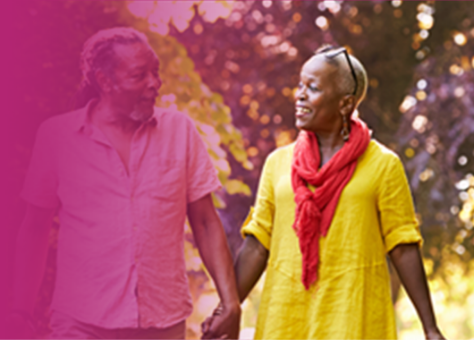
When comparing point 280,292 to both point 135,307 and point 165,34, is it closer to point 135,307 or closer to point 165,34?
point 135,307

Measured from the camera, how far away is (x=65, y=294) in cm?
244

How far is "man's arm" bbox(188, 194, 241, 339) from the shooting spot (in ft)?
8.95

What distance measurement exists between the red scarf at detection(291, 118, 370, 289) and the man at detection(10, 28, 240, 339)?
0.51 metres

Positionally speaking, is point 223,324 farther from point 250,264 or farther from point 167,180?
point 167,180

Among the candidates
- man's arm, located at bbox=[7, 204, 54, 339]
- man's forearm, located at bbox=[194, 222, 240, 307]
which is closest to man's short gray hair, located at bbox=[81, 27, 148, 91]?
man's arm, located at bbox=[7, 204, 54, 339]

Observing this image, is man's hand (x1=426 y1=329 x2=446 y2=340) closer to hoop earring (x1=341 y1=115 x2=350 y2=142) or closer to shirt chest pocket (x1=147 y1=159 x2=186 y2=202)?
hoop earring (x1=341 y1=115 x2=350 y2=142)

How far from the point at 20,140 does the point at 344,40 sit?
4437mm

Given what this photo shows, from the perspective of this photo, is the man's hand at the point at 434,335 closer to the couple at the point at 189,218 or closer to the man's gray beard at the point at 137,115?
the couple at the point at 189,218

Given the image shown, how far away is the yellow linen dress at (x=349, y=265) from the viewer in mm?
2828

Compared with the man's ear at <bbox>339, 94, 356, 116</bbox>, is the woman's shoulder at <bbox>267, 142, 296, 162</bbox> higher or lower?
lower

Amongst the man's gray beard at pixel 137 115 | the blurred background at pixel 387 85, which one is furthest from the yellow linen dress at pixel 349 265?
the blurred background at pixel 387 85

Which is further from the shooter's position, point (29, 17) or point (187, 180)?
point (29, 17)

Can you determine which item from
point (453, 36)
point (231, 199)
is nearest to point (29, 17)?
point (231, 199)

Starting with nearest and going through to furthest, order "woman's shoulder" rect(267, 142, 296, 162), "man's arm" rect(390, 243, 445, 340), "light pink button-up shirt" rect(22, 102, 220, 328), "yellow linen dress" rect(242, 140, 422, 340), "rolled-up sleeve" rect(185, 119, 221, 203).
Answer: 1. "light pink button-up shirt" rect(22, 102, 220, 328)
2. "rolled-up sleeve" rect(185, 119, 221, 203)
3. "yellow linen dress" rect(242, 140, 422, 340)
4. "man's arm" rect(390, 243, 445, 340)
5. "woman's shoulder" rect(267, 142, 296, 162)
